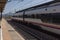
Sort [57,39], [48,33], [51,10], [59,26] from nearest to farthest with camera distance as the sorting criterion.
→ [59,26], [57,39], [51,10], [48,33]

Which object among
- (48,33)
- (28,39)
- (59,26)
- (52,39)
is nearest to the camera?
(59,26)

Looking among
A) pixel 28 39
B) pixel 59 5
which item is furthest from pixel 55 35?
pixel 28 39

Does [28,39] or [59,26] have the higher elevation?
[59,26]

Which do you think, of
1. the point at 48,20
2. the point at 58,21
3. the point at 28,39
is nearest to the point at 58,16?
the point at 58,21

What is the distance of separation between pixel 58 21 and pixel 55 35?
1.89 feet

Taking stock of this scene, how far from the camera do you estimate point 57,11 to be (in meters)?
6.03

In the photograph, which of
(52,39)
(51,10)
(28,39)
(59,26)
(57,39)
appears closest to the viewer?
(59,26)

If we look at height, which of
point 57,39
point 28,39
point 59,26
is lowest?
point 28,39

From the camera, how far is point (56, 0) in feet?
22.4

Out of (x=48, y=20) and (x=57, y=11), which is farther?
(x=48, y=20)

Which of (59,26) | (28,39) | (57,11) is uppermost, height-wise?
(57,11)

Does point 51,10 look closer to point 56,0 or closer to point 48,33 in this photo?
point 56,0

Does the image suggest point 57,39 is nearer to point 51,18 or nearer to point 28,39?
point 51,18

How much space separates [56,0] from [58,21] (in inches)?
39.2
